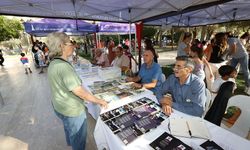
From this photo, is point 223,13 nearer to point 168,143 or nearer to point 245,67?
point 245,67

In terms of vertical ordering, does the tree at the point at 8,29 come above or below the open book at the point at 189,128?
above

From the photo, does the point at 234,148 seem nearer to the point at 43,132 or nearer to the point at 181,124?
the point at 181,124

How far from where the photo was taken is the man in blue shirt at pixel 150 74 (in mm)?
2179

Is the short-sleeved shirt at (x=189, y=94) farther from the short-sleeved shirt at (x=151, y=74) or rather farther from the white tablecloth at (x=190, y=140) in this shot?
the short-sleeved shirt at (x=151, y=74)

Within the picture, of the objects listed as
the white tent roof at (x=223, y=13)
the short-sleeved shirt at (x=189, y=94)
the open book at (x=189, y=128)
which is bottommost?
the open book at (x=189, y=128)

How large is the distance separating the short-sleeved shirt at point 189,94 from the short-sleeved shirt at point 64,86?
864mm

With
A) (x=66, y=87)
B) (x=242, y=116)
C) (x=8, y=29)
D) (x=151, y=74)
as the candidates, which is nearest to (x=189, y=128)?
(x=242, y=116)

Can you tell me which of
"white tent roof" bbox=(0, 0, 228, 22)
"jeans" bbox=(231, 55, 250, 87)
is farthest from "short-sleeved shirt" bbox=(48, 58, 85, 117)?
"jeans" bbox=(231, 55, 250, 87)

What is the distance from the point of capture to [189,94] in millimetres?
1473

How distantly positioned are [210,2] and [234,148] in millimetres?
2272

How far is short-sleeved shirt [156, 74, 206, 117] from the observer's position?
1372 millimetres

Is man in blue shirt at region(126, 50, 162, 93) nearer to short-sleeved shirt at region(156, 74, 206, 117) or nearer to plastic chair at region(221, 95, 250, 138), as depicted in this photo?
short-sleeved shirt at region(156, 74, 206, 117)

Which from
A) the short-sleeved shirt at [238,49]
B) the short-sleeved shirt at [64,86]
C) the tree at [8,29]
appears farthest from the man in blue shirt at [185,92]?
the tree at [8,29]

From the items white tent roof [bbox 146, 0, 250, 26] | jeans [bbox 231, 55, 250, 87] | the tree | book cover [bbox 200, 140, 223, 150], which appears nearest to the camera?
book cover [bbox 200, 140, 223, 150]
